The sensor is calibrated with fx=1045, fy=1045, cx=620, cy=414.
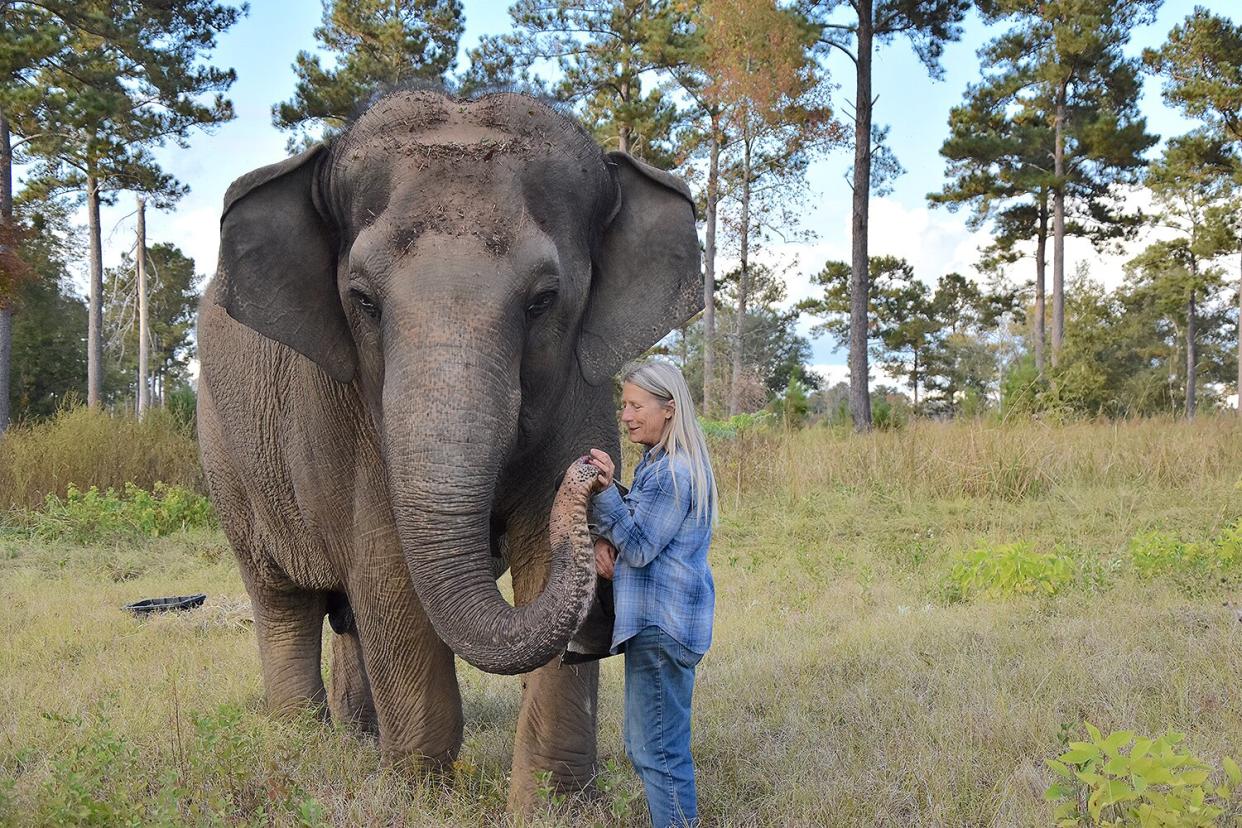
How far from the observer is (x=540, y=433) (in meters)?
3.66

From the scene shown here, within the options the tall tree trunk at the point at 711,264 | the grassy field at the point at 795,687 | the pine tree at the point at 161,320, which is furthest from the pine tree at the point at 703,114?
the pine tree at the point at 161,320

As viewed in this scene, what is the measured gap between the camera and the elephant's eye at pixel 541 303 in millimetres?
3291

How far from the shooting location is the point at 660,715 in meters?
3.40

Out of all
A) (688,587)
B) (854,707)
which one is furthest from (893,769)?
(688,587)

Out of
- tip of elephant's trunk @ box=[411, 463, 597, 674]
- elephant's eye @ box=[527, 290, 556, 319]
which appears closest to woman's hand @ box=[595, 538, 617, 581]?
tip of elephant's trunk @ box=[411, 463, 597, 674]

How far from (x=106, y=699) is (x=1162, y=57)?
3363 centimetres

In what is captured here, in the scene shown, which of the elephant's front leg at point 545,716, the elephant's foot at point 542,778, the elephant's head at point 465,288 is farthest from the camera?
the elephant's front leg at point 545,716

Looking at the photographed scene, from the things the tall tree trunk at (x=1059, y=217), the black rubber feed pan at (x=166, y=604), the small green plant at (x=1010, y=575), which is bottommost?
the black rubber feed pan at (x=166, y=604)

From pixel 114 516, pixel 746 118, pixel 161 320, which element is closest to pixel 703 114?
pixel 746 118

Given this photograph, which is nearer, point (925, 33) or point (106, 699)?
point (106, 699)

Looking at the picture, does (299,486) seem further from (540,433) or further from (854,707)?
(854,707)

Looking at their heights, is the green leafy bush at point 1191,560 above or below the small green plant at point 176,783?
above

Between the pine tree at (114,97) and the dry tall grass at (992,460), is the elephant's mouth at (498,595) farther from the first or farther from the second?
the pine tree at (114,97)

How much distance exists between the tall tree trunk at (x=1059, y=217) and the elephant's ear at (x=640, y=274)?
30637mm
